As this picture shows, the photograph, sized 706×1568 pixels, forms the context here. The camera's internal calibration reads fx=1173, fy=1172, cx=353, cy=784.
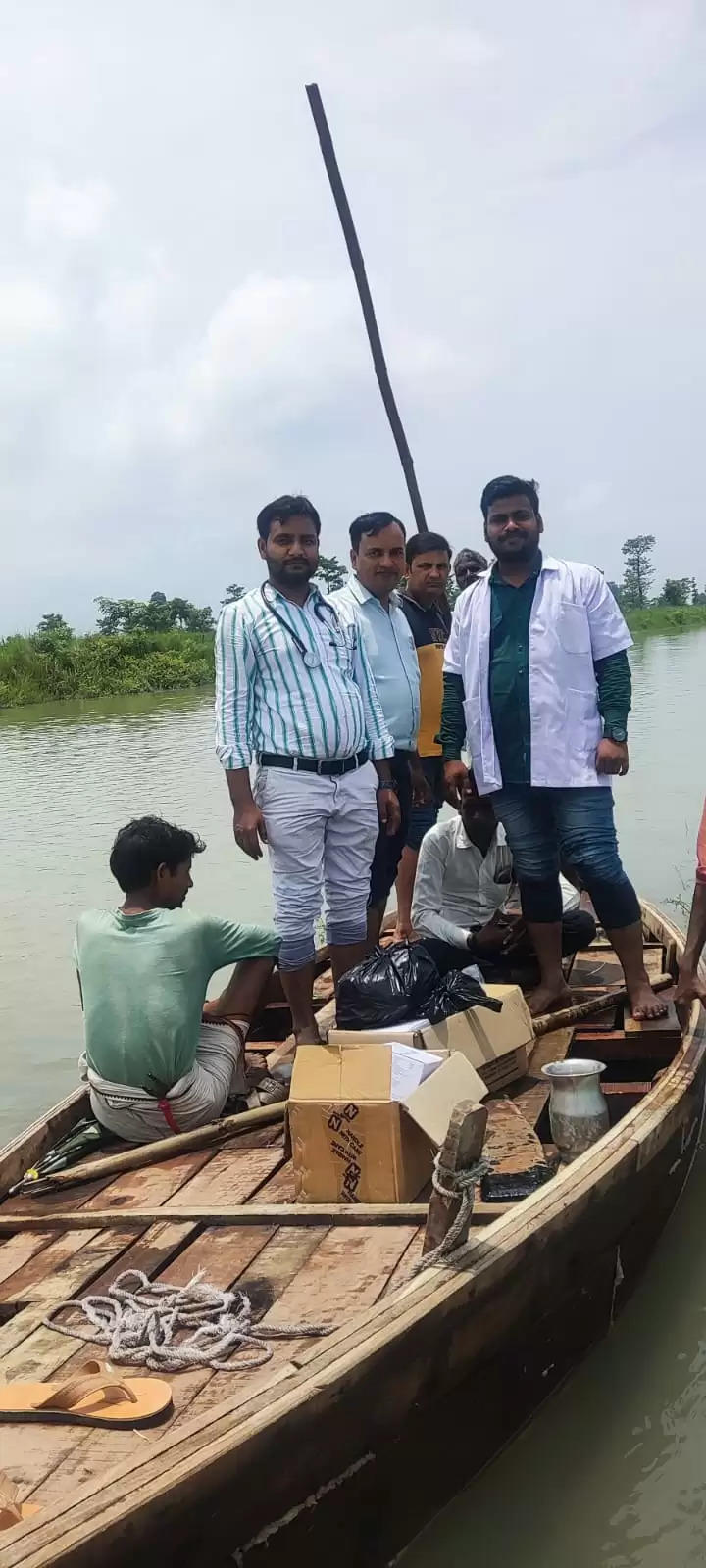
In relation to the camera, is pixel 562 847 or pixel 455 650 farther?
pixel 455 650

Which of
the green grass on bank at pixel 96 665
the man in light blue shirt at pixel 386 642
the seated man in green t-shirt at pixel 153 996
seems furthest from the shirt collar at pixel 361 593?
the green grass on bank at pixel 96 665

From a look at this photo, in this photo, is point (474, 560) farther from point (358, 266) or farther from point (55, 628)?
point (55, 628)

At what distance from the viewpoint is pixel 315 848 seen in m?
3.65

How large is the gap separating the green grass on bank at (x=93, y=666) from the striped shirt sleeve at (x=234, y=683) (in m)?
25.4

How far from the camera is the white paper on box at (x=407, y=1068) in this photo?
2648 mm

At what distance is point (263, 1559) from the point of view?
68.7 inches

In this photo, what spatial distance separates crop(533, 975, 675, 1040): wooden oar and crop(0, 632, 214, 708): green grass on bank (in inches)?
1003

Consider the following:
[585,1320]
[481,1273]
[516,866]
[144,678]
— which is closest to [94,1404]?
[481,1273]

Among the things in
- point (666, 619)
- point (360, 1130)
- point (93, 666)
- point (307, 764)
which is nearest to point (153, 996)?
point (360, 1130)

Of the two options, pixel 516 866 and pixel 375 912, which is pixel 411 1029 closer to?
pixel 516 866

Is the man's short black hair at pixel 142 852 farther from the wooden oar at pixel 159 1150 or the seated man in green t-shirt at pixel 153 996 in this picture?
the wooden oar at pixel 159 1150

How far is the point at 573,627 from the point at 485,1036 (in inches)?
54.2

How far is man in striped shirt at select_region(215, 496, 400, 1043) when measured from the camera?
140 inches

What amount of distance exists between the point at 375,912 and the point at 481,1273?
7.94ft
